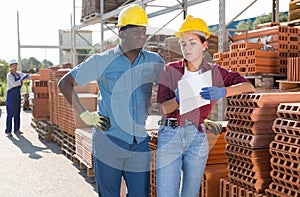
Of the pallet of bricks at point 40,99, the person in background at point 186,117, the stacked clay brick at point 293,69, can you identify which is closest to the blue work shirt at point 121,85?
the person in background at point 186,117

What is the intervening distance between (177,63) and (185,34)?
0.77ft

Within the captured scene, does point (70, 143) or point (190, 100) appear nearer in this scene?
point (190, 100)

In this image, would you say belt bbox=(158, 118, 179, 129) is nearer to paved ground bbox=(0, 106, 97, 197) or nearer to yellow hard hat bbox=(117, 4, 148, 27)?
yellow hard hat bbox=(117, 4, 148, 27)

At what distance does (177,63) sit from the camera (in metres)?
2.89

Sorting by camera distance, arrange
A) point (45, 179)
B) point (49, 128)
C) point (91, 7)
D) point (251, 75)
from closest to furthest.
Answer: point (251, 75), point (45, 179), point (49, 128), point (91, 7)

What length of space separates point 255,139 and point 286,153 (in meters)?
0.34

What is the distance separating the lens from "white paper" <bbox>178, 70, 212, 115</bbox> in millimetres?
2820

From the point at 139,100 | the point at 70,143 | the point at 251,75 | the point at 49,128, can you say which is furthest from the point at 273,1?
the point at 139,100

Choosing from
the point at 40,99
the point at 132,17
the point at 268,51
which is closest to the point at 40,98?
the point at 40,99

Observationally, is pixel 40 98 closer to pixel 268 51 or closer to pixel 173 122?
pixel 268 51

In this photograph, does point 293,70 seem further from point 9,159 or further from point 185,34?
point 9,159

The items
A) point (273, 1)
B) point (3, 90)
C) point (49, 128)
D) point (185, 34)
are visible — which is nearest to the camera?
point (185, 34)

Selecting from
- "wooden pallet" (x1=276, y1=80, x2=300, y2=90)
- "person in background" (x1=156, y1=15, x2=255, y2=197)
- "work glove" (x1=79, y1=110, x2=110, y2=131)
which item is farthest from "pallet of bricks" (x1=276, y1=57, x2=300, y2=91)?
"work glove" (x1=79, y1=110, x2=110, y2=131)

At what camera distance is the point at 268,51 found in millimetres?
5484
